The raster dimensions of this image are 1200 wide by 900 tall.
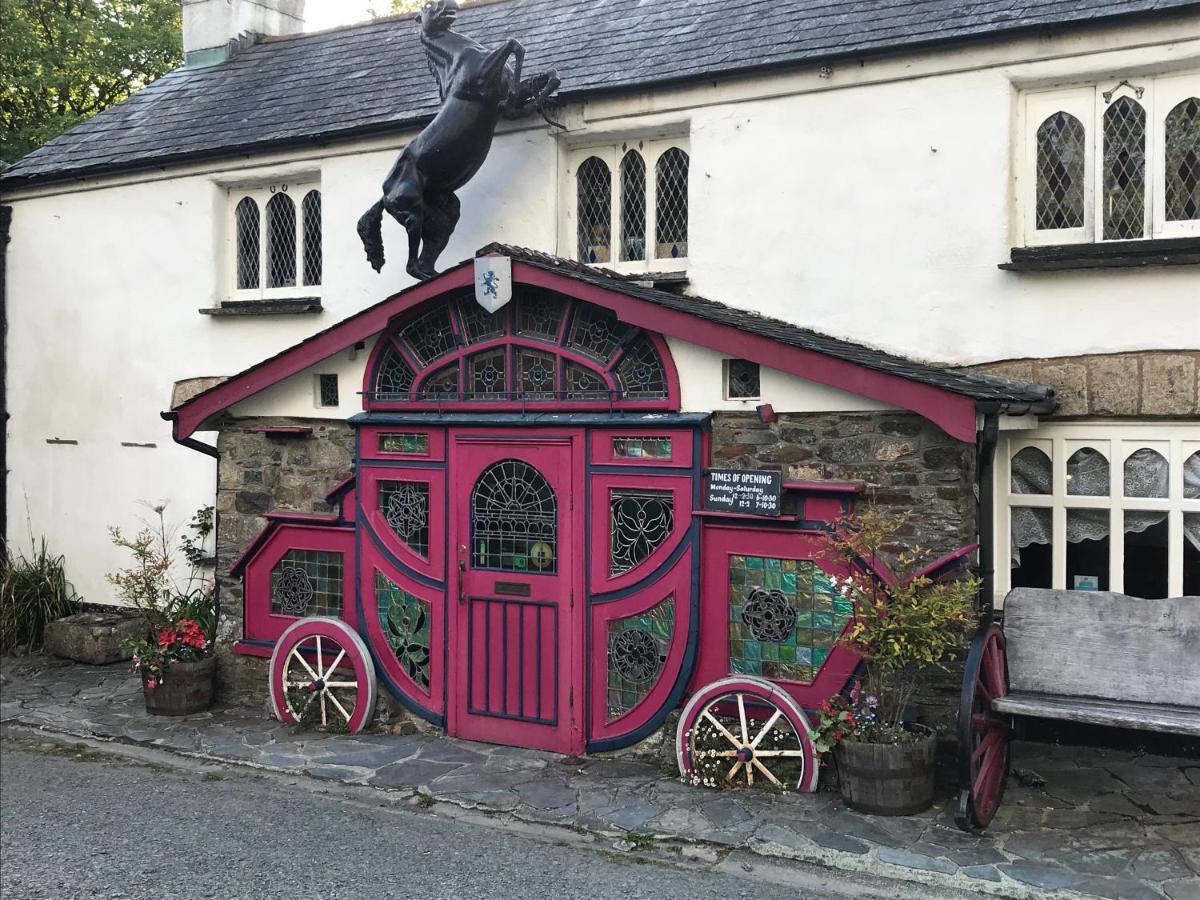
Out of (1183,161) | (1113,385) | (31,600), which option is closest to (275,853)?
(1113,385)

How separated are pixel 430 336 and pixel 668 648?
2671 mm

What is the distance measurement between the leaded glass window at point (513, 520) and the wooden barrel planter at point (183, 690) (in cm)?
249

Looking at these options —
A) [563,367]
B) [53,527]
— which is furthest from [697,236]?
[53,527]

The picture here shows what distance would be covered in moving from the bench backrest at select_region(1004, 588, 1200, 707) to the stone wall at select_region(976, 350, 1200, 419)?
1.28m

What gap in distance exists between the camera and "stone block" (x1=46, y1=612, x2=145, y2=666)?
10180 mm

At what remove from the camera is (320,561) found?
8203mm

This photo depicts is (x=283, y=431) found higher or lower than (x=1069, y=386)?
lower

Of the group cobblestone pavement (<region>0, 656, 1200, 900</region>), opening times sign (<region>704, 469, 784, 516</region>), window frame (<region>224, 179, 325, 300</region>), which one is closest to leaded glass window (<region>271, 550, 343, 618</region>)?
cobblestone pavement (<region>0, 656, 1200, 900</region>)

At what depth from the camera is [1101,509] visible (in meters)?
7.01

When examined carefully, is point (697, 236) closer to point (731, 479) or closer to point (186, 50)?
point (731, 479)

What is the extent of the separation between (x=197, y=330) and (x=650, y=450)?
5447 mm

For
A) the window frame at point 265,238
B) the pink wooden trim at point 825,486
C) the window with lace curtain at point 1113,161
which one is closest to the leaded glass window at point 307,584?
the window frame at point 265,238

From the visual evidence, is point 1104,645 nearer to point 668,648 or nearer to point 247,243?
point 668,648

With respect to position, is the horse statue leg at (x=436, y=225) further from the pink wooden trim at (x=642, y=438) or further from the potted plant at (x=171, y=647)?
the potted plant at (x=171, y=647)
